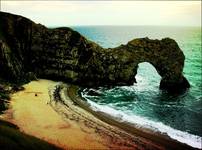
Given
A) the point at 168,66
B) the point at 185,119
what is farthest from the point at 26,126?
the point at 168,66

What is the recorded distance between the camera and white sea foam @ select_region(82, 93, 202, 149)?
1359 inches

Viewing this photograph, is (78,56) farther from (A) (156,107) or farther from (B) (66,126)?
(B) (66,126)

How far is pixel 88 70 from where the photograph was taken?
55875mm

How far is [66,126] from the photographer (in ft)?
115

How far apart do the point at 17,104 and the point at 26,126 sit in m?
8.48

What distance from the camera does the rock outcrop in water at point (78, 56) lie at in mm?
56031

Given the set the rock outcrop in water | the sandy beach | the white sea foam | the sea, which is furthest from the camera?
the rock outcrop in water

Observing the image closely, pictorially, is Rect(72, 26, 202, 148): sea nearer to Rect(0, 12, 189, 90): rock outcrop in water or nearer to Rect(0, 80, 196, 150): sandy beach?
Rect(0, 12, 189, 90): rock outcrop in water

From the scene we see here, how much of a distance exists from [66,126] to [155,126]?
10957 mm

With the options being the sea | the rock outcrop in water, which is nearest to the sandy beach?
the sea

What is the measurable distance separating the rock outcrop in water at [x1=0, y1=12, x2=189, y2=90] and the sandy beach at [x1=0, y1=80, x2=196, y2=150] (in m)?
11.7

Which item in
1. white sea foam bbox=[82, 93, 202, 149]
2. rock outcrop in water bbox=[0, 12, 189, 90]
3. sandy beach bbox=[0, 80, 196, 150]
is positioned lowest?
white sea foam bbox=[82, 93, 202, 149]

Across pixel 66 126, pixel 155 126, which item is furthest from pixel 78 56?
pixel 66 126

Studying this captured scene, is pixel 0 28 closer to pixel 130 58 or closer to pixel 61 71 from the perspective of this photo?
pixel 61 71
